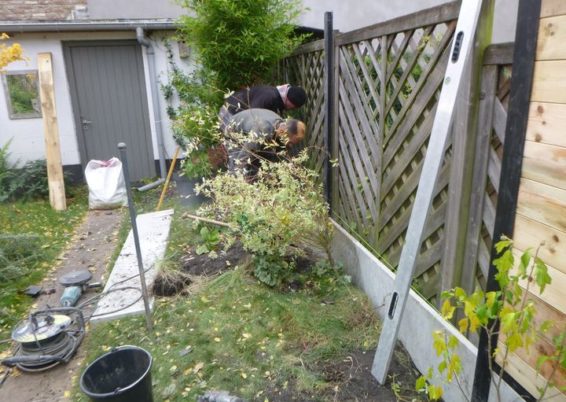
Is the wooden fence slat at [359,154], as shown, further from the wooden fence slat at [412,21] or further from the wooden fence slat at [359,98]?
the wooden fence slat at [412,21]

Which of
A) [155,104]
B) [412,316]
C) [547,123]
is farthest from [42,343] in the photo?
[155,104]

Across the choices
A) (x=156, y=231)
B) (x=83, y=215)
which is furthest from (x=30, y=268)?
(x=83, y=215)

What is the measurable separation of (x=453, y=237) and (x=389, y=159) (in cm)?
85

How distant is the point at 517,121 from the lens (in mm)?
1571

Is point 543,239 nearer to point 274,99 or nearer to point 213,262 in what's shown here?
point 213,262

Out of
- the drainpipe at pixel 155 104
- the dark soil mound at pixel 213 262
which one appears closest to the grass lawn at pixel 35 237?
the drainpipe at pixel 155 104

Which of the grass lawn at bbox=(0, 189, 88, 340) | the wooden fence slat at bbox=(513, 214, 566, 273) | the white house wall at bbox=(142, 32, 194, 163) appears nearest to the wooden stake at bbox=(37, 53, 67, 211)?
the grass lawn at bbox=(0, 189, 88, 340)

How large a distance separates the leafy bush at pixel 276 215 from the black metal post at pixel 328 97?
21.6 inches

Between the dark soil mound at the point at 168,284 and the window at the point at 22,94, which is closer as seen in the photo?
the dark soil mound at the point at 168,284

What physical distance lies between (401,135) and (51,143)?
5.89 meters

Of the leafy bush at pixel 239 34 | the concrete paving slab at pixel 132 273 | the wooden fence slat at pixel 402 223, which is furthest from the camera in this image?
the leafy bush at pixel 239 34

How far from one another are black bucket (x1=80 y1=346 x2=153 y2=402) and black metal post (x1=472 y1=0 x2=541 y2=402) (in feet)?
5.43

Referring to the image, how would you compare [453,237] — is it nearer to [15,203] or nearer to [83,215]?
[83,215]

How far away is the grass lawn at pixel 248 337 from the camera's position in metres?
2.47
